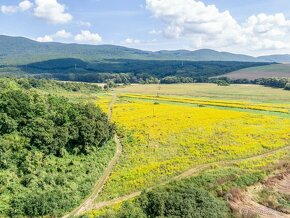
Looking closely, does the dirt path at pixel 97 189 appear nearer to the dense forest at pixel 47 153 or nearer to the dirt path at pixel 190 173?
the dense forest at pixel 47 153

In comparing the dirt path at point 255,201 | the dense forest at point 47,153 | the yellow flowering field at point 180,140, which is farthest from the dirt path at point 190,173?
the dirt path at point 255,201

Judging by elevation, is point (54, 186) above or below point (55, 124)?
below

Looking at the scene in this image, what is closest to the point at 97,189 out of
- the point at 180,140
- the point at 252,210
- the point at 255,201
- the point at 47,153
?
the point at 47,153

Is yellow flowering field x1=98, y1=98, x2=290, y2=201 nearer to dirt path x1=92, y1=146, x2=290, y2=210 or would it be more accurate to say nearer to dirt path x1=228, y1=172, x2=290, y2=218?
dirt path x1=92, y1=146, x2=290, y2=210

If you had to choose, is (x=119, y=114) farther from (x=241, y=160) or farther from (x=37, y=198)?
(x=37, y=198)

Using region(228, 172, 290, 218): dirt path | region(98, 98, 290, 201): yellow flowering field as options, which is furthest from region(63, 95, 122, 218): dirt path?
region(228, 172, 290, 218): dirt path

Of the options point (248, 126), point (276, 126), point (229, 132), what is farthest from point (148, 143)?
point (276, 126)

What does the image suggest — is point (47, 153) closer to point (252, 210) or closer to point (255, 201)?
point (252, 210)

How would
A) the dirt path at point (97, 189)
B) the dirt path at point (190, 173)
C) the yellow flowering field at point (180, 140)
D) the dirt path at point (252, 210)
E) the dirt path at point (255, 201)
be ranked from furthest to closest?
1. the yellow flowering field at point (180, 140)
2. the dirt path at point (190, 173)
3. the dirt path at point (97, 189)
4. the dirt path at point (255, 201)
5. the dirt path at point (252, 210)
